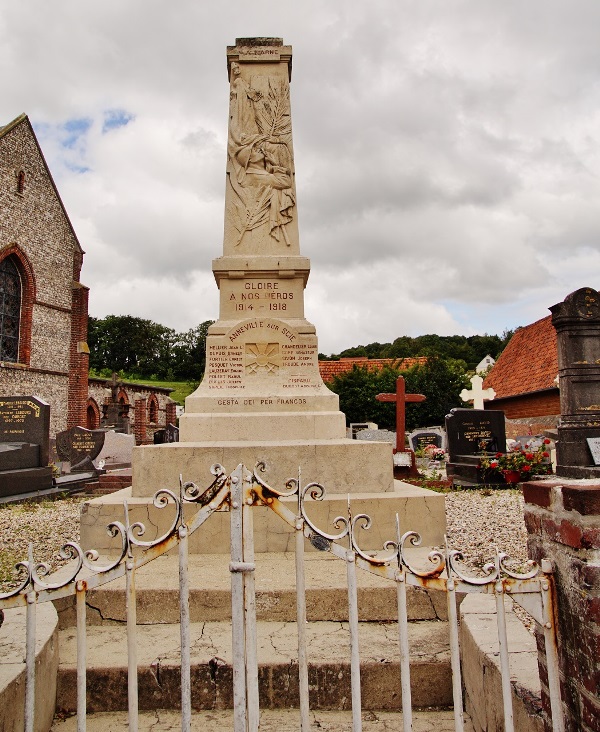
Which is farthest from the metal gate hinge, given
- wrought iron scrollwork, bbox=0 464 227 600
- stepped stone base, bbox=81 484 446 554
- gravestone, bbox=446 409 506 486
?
gravestone, bbox=446 409 506 486

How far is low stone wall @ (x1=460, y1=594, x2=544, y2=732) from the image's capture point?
2.12 meters

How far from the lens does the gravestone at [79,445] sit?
14.2 metres

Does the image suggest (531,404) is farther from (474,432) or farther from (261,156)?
(261,156)

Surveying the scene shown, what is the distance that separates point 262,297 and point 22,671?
4438 mm

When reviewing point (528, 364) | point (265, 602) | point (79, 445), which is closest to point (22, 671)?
point (265, 602)

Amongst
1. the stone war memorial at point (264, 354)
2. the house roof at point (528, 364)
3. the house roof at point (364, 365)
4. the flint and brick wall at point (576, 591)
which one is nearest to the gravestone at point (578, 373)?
the stone war memorial at point (264, 354)

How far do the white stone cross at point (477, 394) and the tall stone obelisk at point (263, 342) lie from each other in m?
22.0

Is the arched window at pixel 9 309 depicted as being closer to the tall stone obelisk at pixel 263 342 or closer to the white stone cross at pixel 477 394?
the tall stone obelisk at pixel 263 342

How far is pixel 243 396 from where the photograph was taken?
5.73 meters

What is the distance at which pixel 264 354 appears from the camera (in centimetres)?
595

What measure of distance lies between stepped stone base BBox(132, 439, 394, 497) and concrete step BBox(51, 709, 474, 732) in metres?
2.02

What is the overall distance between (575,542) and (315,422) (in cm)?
379

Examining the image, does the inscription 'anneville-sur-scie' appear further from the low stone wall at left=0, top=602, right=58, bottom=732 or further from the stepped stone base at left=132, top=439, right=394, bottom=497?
the low stone wall at left=0, top=602, right=58, bottom=732

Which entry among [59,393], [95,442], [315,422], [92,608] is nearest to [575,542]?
[92,608]
